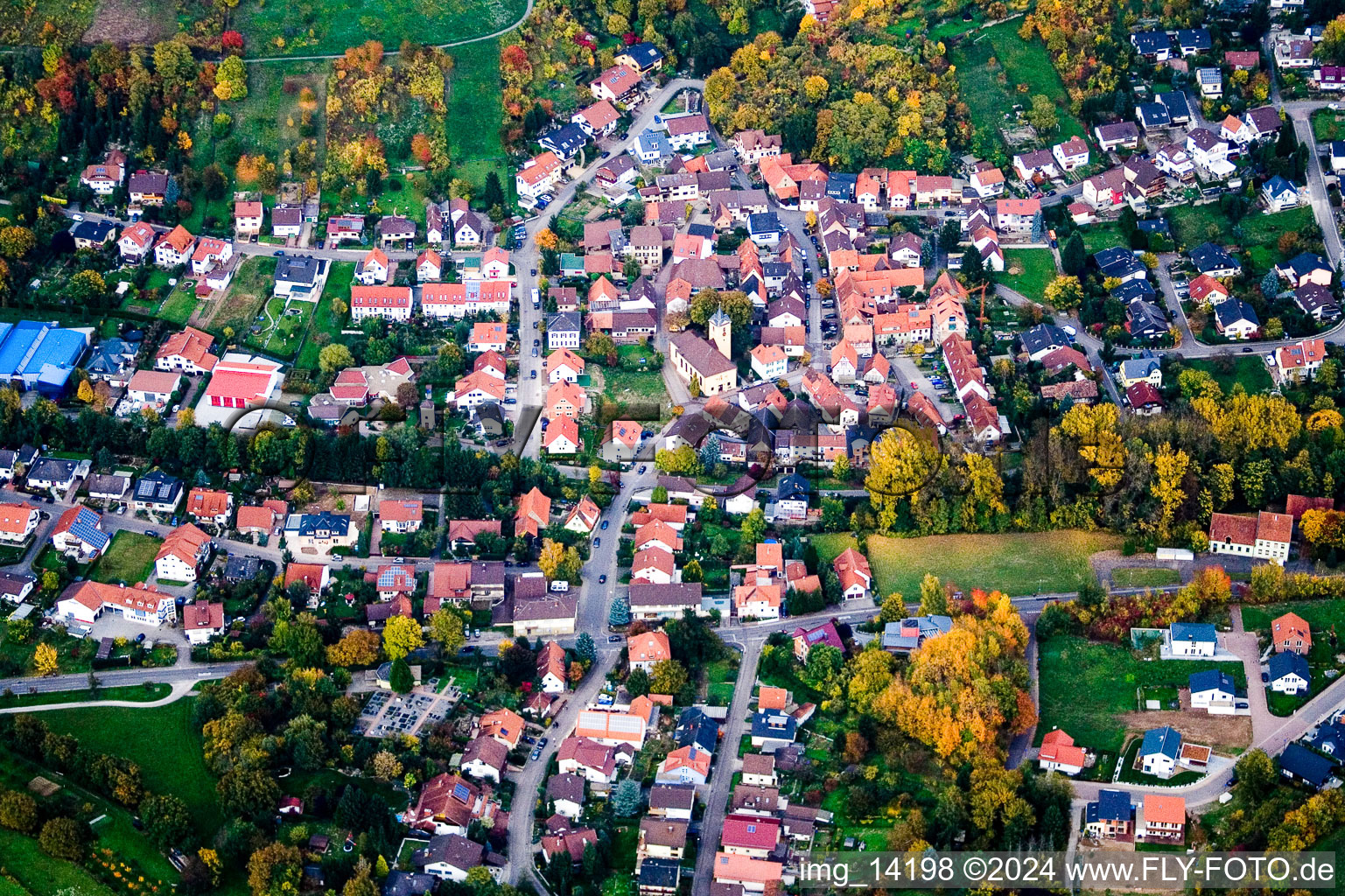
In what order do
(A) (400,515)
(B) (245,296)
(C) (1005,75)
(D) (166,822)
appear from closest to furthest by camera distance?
(D) (166,822) → (A) (400,515) → (B) (245,296) → (C) (1005,75)

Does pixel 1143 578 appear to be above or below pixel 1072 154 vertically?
below

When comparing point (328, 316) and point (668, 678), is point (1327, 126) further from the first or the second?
point (328, 316)

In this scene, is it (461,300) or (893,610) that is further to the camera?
(461,300)

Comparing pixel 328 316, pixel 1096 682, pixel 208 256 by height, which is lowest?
pixel 1096 682

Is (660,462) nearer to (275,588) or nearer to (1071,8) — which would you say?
(275,588)

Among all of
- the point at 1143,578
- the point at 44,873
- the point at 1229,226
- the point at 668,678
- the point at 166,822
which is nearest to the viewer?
the point at 44,873

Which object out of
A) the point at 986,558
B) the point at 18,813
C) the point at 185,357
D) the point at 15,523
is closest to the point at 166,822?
the point at 18,813
